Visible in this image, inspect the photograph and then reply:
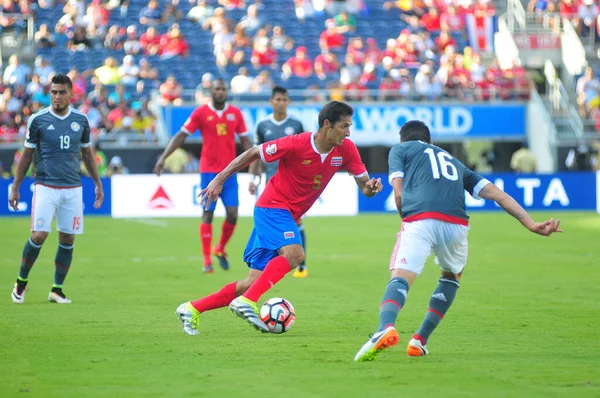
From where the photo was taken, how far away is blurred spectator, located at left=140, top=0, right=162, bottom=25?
35.3 m

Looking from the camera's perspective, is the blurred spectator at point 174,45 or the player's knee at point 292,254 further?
the blurred spectator at point 174,45

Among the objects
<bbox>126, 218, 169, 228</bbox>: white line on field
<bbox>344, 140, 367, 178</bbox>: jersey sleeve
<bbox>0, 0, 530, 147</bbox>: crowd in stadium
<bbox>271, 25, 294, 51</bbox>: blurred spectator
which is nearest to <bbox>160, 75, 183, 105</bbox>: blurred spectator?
<bbox>0, 0, 530, 147</bbox>: crowd in stadium

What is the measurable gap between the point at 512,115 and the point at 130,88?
475 inches

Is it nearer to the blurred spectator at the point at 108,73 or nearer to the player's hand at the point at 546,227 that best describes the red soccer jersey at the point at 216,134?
the player's hand at the point at 546,227

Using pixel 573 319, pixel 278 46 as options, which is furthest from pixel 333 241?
pixel 278 46

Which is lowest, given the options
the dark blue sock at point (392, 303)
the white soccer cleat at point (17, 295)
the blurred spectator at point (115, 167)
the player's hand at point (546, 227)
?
the blurred spectator at point (115, 167)

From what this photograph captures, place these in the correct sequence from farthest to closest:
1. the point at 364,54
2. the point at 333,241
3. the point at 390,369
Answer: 1. the point at 364,54
2. the point at 333,241
3. the point at 390,369

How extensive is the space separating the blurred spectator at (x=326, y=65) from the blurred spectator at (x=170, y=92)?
194 inches

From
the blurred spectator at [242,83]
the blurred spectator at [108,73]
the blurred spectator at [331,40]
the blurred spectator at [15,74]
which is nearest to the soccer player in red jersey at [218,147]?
the blurred spectator at [15,74]

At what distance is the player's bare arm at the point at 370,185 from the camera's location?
8.97m

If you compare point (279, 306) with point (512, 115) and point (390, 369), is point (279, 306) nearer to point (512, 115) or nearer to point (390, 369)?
point (390, 369)

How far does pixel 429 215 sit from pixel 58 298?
5.49 meters

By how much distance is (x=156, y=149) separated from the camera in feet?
102

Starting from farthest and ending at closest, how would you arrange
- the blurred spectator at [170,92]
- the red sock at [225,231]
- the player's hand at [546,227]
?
the blurred spectator at [170,92], the red sock at [225,231], the player's hand at [546,227]
